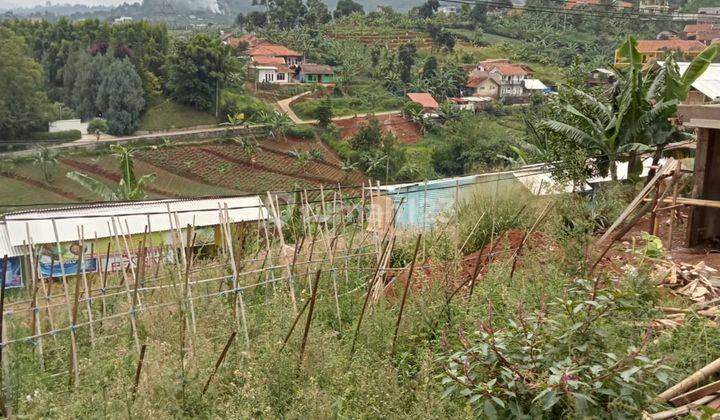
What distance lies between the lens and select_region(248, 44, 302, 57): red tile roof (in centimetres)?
4394

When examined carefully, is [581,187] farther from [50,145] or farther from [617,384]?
[50,145]

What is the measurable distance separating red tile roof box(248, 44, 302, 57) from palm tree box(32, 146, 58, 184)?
1806 centimetres

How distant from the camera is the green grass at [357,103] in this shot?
36.5 meters

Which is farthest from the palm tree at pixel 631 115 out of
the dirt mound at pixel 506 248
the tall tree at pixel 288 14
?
the tall tree at pixel 288 14

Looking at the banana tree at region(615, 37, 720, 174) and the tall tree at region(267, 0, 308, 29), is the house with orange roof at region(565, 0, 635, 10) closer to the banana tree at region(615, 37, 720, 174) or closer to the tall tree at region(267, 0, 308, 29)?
the tall tree at region(267, 0, 308, 29)

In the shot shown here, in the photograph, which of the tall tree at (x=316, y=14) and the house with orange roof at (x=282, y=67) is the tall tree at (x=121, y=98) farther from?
the tall tree at (x=316, y=14)

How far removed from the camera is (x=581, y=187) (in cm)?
795

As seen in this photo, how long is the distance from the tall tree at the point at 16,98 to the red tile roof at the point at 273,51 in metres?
14.1

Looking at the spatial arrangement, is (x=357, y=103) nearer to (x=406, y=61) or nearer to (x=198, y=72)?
(x=406, y=61)

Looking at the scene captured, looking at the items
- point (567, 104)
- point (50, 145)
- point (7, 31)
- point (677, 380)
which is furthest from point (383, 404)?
point (7, 31)

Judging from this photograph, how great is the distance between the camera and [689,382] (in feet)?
10.7

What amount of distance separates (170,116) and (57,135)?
564 cm

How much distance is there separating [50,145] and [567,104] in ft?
91.8

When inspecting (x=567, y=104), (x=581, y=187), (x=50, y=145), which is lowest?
→ (x=50, y=145)
